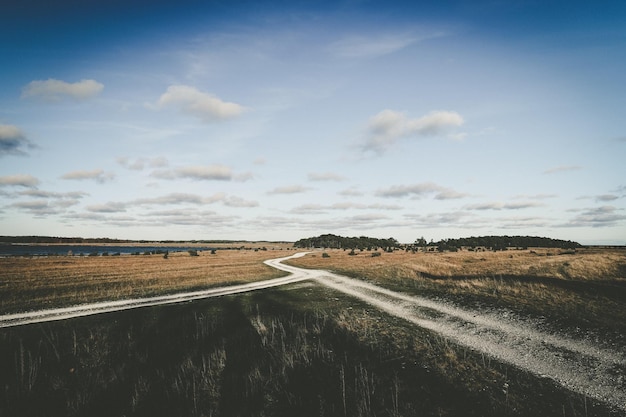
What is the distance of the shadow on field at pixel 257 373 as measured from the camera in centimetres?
765

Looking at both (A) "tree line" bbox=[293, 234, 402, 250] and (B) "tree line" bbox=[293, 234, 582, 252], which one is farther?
(A) "tree line" bbox=[293, 234, 402, 250]

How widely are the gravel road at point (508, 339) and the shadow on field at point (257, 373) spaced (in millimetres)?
768

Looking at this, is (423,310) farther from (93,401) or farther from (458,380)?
(93,401)

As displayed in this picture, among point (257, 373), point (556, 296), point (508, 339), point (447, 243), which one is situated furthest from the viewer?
point (447, 243)

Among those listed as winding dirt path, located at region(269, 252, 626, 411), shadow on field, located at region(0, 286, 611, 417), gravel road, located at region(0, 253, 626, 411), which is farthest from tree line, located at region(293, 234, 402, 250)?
shadow on field, located at region(0, 286, 611, 417)

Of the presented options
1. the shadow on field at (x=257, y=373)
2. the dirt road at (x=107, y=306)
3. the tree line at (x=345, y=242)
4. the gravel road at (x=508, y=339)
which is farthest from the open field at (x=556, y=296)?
the tree line at (x=345, y=242)

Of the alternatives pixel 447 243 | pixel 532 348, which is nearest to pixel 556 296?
pixel 532 348

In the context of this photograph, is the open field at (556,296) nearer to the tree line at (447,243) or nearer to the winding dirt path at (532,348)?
the winding dirt path at (532,348)

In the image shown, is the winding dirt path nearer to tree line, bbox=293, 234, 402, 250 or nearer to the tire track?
the tire track

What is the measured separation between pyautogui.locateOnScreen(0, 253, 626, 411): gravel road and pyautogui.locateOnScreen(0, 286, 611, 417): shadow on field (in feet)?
2.52

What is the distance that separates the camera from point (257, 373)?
371 inches

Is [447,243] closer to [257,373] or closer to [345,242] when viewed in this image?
[345,242]

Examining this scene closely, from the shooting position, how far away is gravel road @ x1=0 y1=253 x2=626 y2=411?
8040 millimetres

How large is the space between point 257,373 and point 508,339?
9.23 meters
